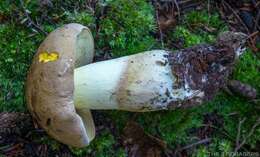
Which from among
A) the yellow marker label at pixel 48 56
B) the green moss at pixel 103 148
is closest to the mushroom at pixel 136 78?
the yellow marker label at pixel 48 56

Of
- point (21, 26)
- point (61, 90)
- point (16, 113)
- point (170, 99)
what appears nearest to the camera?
point (61, 90)

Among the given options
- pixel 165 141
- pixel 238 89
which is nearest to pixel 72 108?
pixel 165 141

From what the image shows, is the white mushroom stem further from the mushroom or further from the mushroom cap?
the mushroom cap

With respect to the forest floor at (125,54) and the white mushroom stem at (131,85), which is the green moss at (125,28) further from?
the white mushroom stem at (131,85)

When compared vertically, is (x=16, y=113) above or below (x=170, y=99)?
below

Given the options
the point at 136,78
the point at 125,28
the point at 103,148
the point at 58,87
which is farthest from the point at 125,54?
the point at 58,87

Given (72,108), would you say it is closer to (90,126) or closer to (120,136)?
(90,126)
